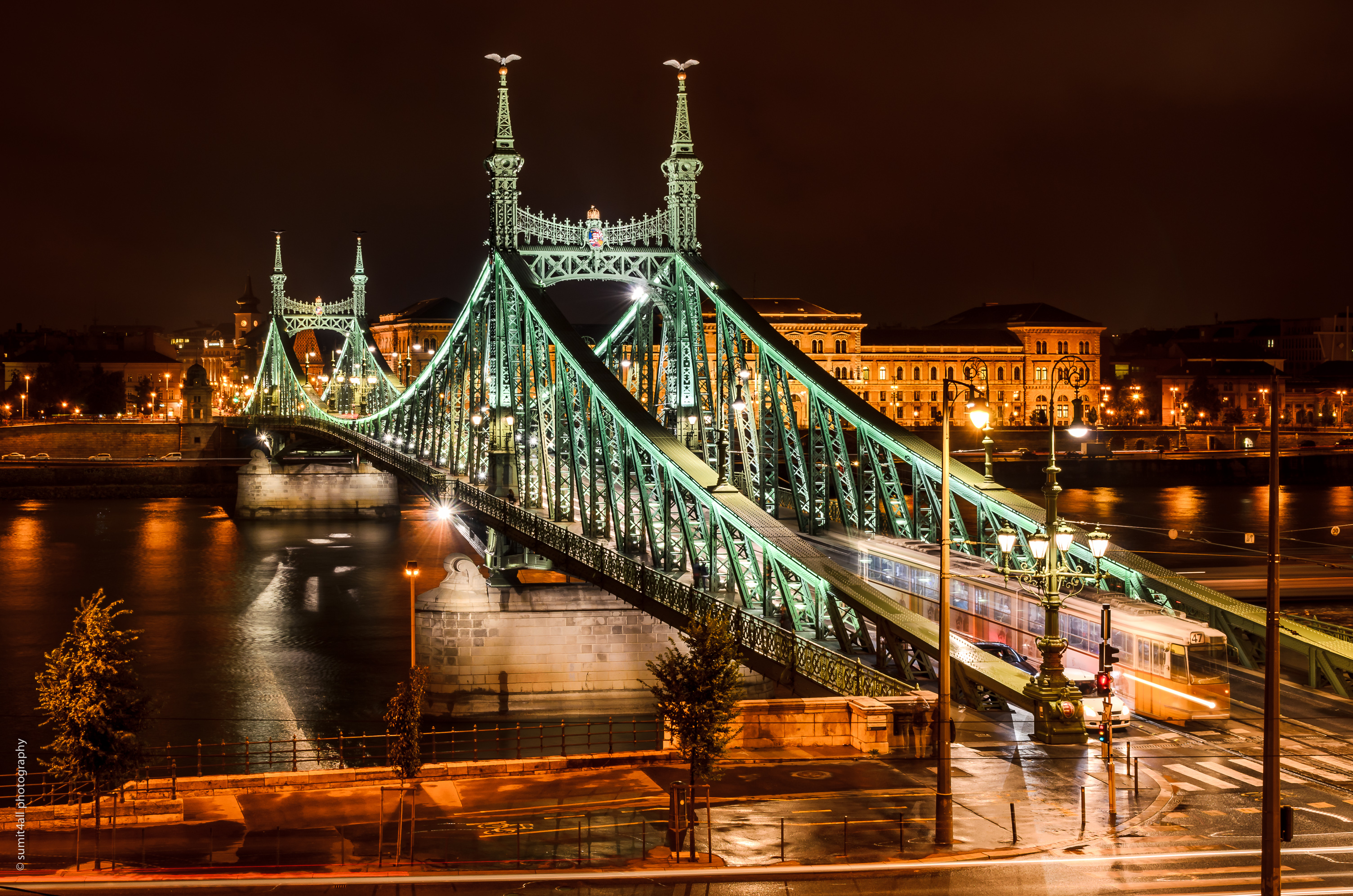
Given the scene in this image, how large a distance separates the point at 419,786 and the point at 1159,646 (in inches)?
571

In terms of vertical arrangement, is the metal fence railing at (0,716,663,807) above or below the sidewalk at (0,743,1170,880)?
below

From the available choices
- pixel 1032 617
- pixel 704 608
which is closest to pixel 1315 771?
pixel 1032 617

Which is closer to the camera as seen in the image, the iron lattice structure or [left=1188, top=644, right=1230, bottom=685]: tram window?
[left=1188, top=644, right=1230, bottom=685]: tram window

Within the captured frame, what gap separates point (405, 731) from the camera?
823 inches

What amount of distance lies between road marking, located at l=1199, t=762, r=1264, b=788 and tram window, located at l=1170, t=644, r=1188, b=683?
389cm

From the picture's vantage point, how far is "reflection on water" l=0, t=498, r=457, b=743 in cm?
4184

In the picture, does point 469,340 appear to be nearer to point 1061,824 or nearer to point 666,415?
point 666,415

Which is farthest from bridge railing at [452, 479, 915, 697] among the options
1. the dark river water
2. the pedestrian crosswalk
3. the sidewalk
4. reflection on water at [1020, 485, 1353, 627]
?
reflection on water at [1020, 485, 1353, 627]

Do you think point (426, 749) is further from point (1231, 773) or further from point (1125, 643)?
point (1231, 773)

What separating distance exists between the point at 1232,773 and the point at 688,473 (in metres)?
15.1

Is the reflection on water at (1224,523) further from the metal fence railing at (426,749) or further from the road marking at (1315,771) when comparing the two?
the road marking at (1315,771)

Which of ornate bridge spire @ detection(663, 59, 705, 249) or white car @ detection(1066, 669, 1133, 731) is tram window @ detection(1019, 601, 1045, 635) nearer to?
white car @ detection(1066, 669, 1133, 731)

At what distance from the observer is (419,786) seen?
70.5 ft

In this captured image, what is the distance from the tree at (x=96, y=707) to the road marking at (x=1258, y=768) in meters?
17.1
